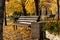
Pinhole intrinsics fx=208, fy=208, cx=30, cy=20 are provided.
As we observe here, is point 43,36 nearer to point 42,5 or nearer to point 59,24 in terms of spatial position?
point 59,24

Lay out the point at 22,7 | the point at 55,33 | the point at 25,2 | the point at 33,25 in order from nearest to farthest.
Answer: the point at 55,33
the point at 33,25
the point at 25,2
the point at 22,7

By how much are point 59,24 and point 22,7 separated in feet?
52.1

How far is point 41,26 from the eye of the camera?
341 inches

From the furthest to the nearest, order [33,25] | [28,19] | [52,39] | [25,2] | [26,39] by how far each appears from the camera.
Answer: [25,2], [28,19], [26,39], [33,25], [52,39]

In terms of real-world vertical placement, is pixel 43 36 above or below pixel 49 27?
below

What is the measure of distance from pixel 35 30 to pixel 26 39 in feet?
5.48

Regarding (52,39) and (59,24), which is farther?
(52,39)

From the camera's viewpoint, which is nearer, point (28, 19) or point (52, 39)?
point (52, 39)

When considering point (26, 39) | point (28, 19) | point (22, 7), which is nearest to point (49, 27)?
point (26, 39)

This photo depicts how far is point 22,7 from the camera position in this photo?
875 inches

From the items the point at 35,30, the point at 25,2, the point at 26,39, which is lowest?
the point at 26,39

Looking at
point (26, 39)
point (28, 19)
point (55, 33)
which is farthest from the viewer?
point (28, 19)

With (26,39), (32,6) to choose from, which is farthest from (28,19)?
(32,6)

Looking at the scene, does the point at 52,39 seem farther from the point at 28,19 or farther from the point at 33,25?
the point at 28,19
